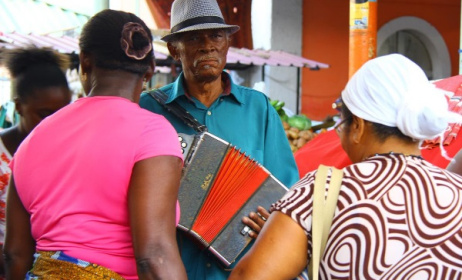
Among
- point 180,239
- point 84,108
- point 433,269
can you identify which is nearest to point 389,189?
point 433,269

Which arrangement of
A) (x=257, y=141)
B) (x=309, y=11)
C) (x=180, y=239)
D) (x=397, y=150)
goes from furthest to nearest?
(x=309, y=11) → (x=257, y=141) → (x=180, y=239) → (x=397, y=150)

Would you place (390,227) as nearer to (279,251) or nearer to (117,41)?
(279,251)

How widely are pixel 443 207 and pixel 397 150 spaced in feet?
0.72

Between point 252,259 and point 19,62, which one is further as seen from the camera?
point 19,62

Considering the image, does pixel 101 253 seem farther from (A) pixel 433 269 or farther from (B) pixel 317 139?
(B) pixel 317 139

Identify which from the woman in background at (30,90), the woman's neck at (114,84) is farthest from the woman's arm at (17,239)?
the woman in background at (30,90)

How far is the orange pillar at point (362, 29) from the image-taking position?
623cm

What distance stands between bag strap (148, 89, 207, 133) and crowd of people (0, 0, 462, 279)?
0.67 m

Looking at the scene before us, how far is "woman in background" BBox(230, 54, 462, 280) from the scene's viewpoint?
1.87 meters

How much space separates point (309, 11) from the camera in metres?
13.0

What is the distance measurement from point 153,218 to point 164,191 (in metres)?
0.09

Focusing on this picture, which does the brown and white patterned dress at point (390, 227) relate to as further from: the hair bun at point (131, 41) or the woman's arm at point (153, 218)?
the hair bun at point (131, 41)

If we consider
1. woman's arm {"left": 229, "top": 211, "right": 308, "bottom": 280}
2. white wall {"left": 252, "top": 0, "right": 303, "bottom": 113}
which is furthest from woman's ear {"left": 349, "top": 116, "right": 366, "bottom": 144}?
white wall {"left": 252, "top": 0, "right": 303, "bottom": 113}

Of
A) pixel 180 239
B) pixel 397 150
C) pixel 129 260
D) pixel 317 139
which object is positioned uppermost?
pixel 397 150
